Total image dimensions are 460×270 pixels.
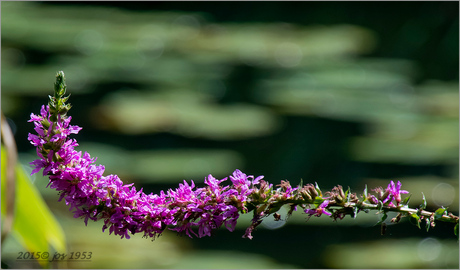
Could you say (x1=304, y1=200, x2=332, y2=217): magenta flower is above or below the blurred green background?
below

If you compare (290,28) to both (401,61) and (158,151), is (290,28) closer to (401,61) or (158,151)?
(401,61)

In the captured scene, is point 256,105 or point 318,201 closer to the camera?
point 318,201

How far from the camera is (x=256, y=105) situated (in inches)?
213

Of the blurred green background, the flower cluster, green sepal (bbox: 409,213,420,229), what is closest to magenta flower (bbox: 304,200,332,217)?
the flower cluster

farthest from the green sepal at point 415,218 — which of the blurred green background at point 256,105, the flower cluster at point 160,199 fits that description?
the blurred green background at point 256,105

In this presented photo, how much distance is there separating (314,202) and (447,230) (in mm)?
4798

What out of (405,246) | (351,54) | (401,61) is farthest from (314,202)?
(401,61)

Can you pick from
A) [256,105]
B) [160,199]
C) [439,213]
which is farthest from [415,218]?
[256,105]

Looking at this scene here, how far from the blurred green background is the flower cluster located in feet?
9.90

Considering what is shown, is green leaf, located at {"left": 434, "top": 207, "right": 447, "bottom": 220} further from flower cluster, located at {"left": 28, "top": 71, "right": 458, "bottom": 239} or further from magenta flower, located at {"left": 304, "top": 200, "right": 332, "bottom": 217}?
magenta flower, located at {"left": 304, "top": 200, "right": 332, "bottom": 217}

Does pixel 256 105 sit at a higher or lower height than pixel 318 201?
higher

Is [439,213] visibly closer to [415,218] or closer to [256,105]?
[415,218]

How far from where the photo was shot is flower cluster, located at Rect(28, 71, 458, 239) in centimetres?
89

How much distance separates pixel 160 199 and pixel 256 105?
452cm
